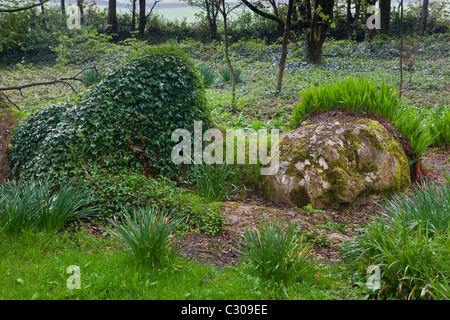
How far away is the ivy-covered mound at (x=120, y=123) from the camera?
453cm

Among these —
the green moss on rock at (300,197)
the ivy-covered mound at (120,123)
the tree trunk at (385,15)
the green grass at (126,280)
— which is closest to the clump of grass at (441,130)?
the green moss on rock at (300,197)

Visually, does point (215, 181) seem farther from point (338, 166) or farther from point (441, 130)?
point (441, 130)

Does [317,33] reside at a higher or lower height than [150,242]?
higher

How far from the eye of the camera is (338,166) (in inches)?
190

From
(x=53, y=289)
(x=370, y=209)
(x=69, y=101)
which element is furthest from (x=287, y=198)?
(x=69, y=101)

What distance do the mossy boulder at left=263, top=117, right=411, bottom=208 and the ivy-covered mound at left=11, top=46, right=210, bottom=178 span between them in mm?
1610

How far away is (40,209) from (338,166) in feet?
12.2

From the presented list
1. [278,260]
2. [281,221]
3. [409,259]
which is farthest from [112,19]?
[409,259]

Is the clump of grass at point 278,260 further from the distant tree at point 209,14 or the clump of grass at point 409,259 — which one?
the distant tree at point 209,14

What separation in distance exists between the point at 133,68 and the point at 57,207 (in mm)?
2493

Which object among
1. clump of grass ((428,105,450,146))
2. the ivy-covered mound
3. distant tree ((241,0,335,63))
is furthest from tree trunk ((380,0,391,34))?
the ivy-covered mound
